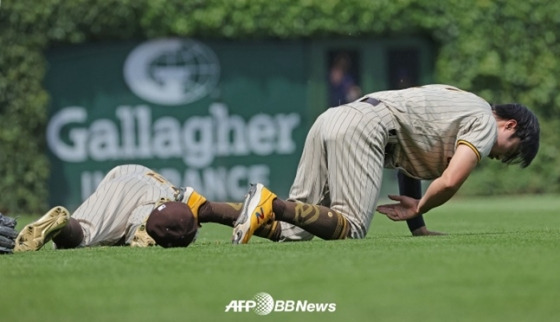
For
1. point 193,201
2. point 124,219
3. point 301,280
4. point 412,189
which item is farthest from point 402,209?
point 301,280

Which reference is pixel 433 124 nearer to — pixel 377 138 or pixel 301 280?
pixel 377 138

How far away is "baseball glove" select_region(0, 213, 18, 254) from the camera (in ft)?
24.0

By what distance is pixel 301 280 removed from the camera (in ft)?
18.8

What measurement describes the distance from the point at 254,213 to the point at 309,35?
439 inches

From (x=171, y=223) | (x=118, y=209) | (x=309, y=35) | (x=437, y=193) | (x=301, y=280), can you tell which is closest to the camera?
(x=301, y=280)

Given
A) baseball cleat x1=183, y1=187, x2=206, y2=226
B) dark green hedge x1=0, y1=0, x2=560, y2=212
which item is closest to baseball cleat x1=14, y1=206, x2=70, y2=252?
baseball cleat x1=183, y1=187, x2=206, y2=226

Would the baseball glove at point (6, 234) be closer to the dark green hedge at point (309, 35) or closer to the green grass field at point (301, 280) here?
the green grass field at point (301, 280)

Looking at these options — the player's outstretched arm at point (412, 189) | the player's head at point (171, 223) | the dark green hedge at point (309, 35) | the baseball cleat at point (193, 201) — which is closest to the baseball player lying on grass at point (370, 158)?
the baseball cleat at point (193, 201)

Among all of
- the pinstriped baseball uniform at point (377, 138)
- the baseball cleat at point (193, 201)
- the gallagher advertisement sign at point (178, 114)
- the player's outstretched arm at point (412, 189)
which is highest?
the pinstriped baseball uniform at point (377, 138)

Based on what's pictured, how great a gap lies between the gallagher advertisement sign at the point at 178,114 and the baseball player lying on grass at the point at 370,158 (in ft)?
31.9

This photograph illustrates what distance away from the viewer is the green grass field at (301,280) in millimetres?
4918

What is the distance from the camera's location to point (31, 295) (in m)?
5.52

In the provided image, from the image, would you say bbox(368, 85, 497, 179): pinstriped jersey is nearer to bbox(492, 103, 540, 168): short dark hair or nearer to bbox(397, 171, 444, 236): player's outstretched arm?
bbox(492, 103, 540, 168): short dark hair

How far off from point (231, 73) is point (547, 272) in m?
12.9
